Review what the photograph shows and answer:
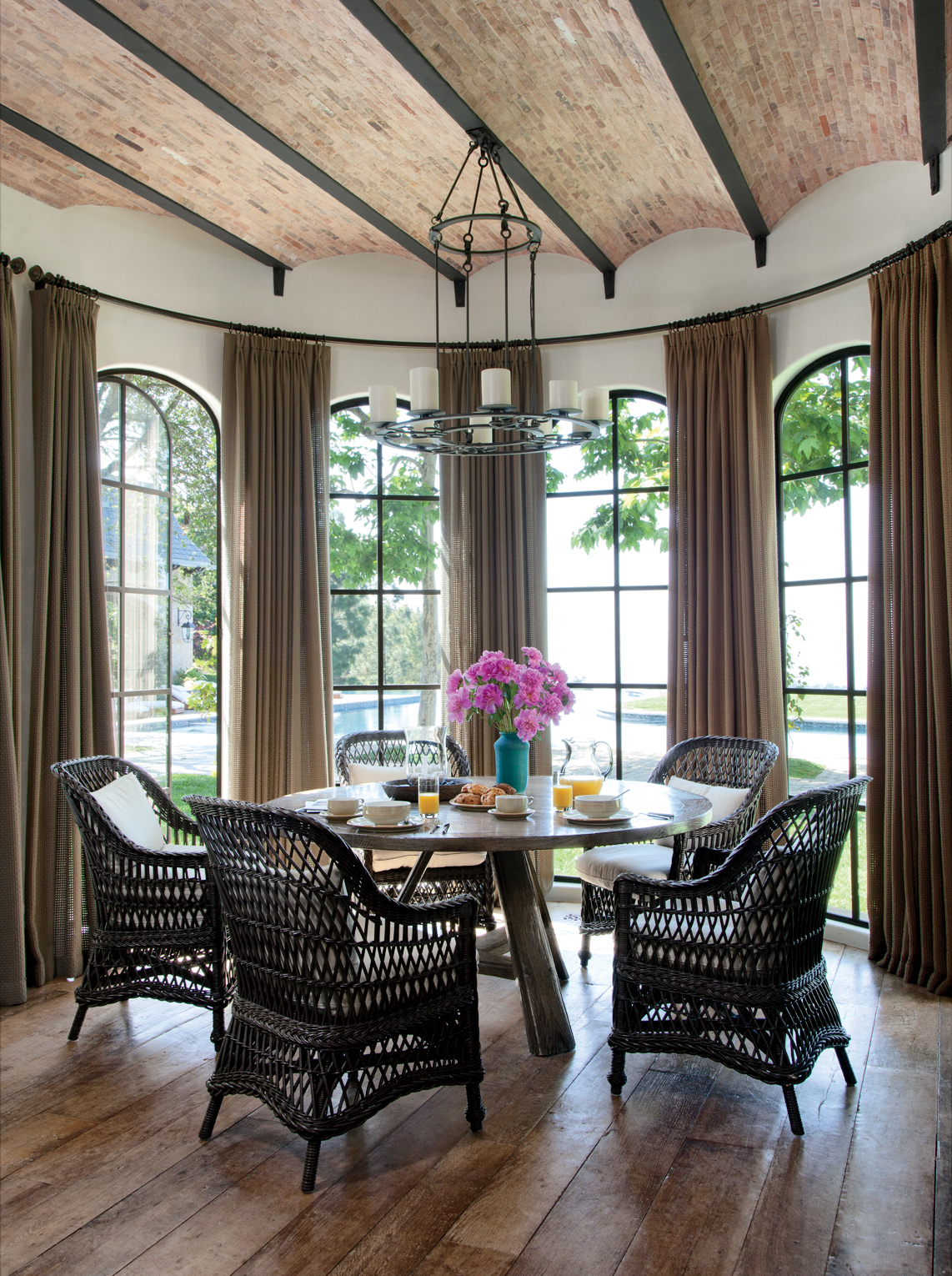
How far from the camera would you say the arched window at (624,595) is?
5.09 metres

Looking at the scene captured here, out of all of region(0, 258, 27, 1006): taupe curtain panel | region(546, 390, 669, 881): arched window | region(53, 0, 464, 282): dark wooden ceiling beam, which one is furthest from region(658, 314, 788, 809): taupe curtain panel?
region(0, 258, 27, 1006): taupe curtain panel

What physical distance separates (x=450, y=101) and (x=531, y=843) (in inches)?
100

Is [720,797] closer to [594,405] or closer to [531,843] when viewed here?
[531,843]

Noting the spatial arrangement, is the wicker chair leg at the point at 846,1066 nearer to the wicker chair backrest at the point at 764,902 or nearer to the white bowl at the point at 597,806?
the wicker chair backrest at the point at 764,902

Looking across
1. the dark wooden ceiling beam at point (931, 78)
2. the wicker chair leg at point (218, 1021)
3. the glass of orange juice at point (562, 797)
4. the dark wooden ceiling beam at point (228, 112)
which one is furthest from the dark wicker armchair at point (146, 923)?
the dark wooden ceiling beam at point (931, 78)

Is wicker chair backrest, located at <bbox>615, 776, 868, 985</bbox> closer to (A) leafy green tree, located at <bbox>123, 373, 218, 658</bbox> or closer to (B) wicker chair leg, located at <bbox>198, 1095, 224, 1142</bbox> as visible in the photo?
(B) wicker chair leg, located at <bbox>198, 1095, 224, 1142</bbox>

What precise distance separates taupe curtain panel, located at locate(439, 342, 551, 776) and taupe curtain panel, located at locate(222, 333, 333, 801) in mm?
679

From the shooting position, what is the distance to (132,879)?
3.12m

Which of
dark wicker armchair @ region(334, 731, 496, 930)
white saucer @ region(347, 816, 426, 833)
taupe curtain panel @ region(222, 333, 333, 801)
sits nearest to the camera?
white saucer @ region(347, 816, 426, 833)

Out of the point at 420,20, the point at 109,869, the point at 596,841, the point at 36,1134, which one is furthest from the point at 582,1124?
the point at 420,20

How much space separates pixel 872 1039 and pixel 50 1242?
95.3 inches

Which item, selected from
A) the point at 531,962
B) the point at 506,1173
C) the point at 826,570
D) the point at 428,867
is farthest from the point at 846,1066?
the point at 826,570

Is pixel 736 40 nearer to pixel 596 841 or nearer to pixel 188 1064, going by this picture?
pixel 596 841

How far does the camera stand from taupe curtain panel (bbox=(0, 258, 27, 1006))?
3.55 meters
